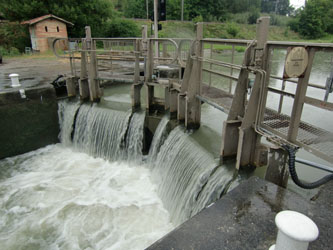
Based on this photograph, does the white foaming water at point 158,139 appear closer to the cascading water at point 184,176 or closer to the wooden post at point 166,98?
the cascading water at point 184,176

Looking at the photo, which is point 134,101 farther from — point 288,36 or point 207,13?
point 207,13

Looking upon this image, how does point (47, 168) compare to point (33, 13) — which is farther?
point (33, 13)

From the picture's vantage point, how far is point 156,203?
19.2 ft

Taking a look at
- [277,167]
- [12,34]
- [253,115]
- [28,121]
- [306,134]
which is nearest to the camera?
[277,167]

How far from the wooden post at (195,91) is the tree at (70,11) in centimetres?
2359

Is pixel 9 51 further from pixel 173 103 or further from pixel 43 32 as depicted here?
pixel 173 103

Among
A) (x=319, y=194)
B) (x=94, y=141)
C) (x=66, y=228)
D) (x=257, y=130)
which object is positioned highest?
(x=257, y=130)

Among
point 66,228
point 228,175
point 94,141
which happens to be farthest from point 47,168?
point 228,175

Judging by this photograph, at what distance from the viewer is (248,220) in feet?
8.89

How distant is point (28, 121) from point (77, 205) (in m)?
4.02

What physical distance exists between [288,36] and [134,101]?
1830 inches

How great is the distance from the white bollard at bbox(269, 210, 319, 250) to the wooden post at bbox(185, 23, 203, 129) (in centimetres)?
425

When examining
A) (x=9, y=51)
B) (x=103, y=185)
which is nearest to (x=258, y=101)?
(x=103, y=185)

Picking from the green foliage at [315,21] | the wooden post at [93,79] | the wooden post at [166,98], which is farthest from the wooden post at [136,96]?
the green foliage at [315,21]
